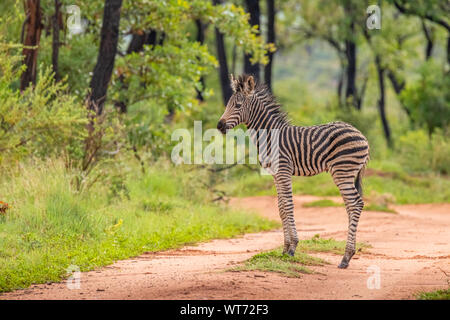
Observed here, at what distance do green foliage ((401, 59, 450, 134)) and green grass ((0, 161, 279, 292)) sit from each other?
16194mm

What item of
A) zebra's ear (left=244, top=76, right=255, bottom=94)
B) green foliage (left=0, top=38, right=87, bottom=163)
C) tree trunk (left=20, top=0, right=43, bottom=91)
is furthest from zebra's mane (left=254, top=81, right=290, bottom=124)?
tree trunk (left=20, top=0, right=43, bottom=91)

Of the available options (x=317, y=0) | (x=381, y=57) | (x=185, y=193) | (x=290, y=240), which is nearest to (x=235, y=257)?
(x=290, y=240)

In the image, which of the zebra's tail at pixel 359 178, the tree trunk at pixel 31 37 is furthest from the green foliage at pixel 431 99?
the zebra's tail at pixel 359 178

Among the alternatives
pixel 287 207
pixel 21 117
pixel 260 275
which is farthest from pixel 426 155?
pixel 260 275

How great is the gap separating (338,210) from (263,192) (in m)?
3.67

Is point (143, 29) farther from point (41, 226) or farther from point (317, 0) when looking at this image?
point (317, 0)

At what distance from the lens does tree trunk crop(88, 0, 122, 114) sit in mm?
14977

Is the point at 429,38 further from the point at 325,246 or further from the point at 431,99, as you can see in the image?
the point at 325,246

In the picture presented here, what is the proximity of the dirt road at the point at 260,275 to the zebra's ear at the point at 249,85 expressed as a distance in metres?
2.54

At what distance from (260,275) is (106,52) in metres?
8.50

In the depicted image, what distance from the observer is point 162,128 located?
18.0 m

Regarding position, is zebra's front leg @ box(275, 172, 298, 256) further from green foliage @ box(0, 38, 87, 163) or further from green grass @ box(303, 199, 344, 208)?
green grass @ box(303, 199, 344, 208)

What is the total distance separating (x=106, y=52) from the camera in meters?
15.0

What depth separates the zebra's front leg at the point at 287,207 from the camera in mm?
9656
